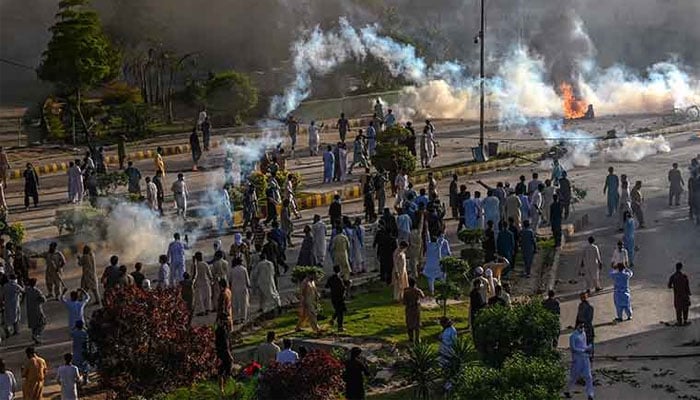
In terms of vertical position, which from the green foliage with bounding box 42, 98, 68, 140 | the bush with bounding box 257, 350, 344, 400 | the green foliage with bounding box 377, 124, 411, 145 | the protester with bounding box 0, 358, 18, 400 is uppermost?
the green foliage with bounding box 42, 98, 68, 140

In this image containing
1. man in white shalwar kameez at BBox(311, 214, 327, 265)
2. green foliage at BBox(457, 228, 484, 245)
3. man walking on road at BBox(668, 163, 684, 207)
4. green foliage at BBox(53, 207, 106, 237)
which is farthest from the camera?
man walking on road at BBox(668, 163, 684, 207)

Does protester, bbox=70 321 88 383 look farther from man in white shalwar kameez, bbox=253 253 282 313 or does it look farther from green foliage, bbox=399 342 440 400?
green foliage, bbox=399 342 440 400

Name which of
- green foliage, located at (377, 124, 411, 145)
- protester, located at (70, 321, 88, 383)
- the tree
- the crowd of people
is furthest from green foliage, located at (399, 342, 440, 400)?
the tree

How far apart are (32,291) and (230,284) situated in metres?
3.06

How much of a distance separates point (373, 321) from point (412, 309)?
1.63m

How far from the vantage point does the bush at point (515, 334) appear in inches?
589

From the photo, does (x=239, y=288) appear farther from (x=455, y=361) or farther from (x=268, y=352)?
(x=455, y=361)

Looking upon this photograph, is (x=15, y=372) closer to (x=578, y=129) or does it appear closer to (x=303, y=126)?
(x=303, y=126)

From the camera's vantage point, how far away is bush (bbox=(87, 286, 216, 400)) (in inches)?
579

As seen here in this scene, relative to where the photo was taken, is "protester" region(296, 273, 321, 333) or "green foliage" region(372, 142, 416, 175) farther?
"green foliage" region(372, 142, 416, 175)

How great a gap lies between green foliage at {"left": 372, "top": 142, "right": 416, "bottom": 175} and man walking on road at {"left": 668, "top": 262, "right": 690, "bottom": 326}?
434 inches

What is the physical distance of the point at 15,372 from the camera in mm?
17094

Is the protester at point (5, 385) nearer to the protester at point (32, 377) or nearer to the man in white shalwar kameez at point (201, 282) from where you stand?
the protester at point (32, 377)

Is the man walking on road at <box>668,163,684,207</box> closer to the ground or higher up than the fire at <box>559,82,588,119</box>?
closer to the ground
